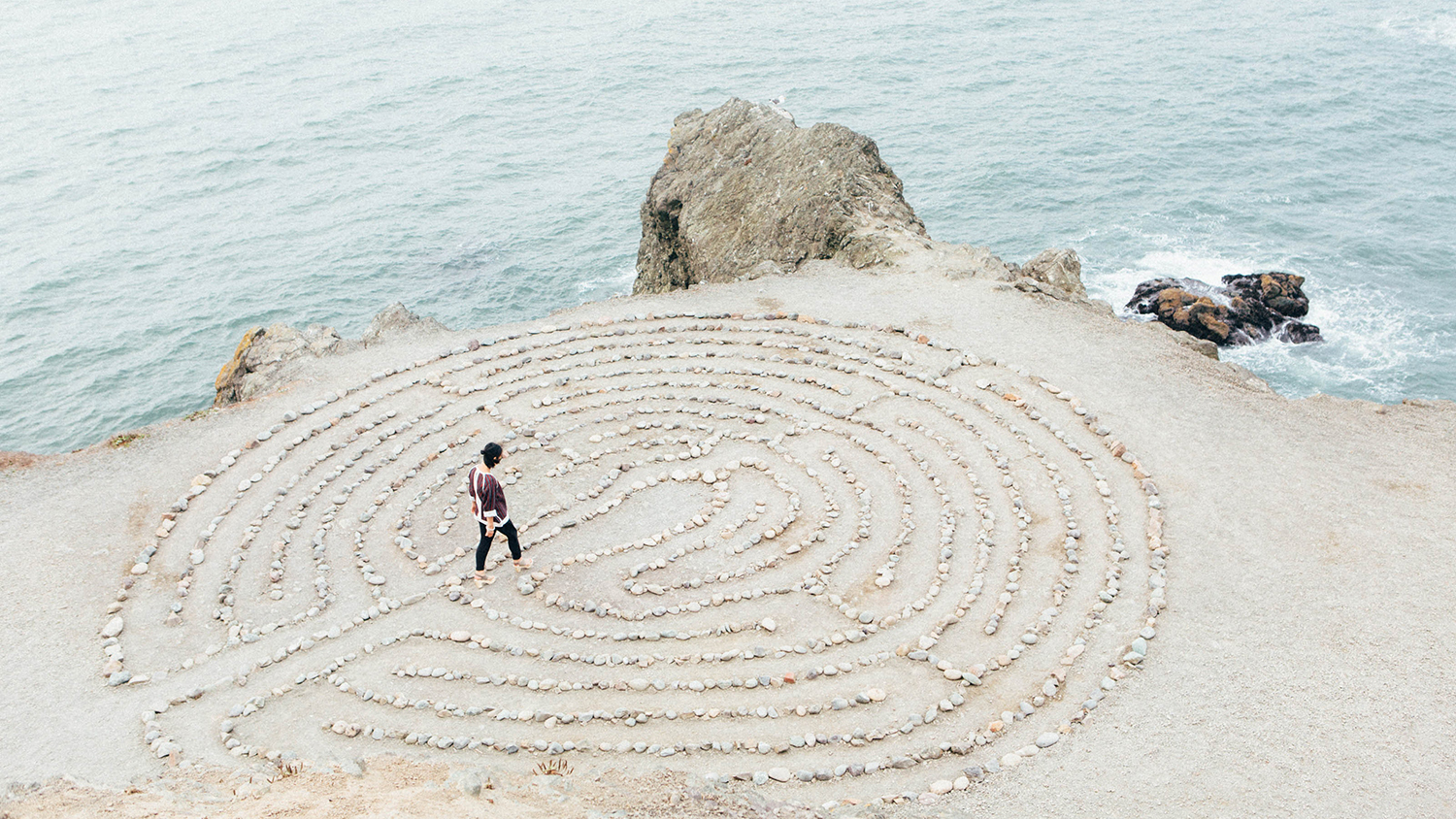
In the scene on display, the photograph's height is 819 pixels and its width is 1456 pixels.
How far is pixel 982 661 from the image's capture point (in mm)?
14094

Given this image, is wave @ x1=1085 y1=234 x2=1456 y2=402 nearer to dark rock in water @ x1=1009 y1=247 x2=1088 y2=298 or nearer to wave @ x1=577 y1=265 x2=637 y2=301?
dark rock in water @ x1=1009 y1=247 x2=1088 y2=298

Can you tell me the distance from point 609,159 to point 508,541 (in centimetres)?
3908

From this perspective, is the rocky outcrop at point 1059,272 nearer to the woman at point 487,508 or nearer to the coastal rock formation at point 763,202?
the coastal rock formation at point 763,202

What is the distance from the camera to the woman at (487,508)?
14.7 metres

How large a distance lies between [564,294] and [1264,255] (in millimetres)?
28492

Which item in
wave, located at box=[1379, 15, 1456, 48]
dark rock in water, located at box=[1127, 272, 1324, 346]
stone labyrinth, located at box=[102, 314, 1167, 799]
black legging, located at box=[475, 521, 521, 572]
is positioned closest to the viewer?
stone labyrinth, located at box=[102, 314, 1167, 799]

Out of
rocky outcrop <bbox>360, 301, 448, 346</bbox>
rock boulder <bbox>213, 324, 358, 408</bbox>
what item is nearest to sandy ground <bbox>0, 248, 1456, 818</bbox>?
rock boulder <bbox>213, 324, 358, 408</bbox>

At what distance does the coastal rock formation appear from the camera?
89.9 ft

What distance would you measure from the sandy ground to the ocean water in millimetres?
17208

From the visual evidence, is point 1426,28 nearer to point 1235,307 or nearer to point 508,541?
point 1235,307

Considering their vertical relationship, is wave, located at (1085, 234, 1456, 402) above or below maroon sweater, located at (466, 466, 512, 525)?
below

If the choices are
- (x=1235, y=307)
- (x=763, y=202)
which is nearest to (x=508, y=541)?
(x=763, y=202)

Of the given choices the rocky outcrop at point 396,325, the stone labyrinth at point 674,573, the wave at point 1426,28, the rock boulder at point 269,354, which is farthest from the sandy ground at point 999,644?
the wave at point 1426,28

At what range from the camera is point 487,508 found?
49.6 ft
